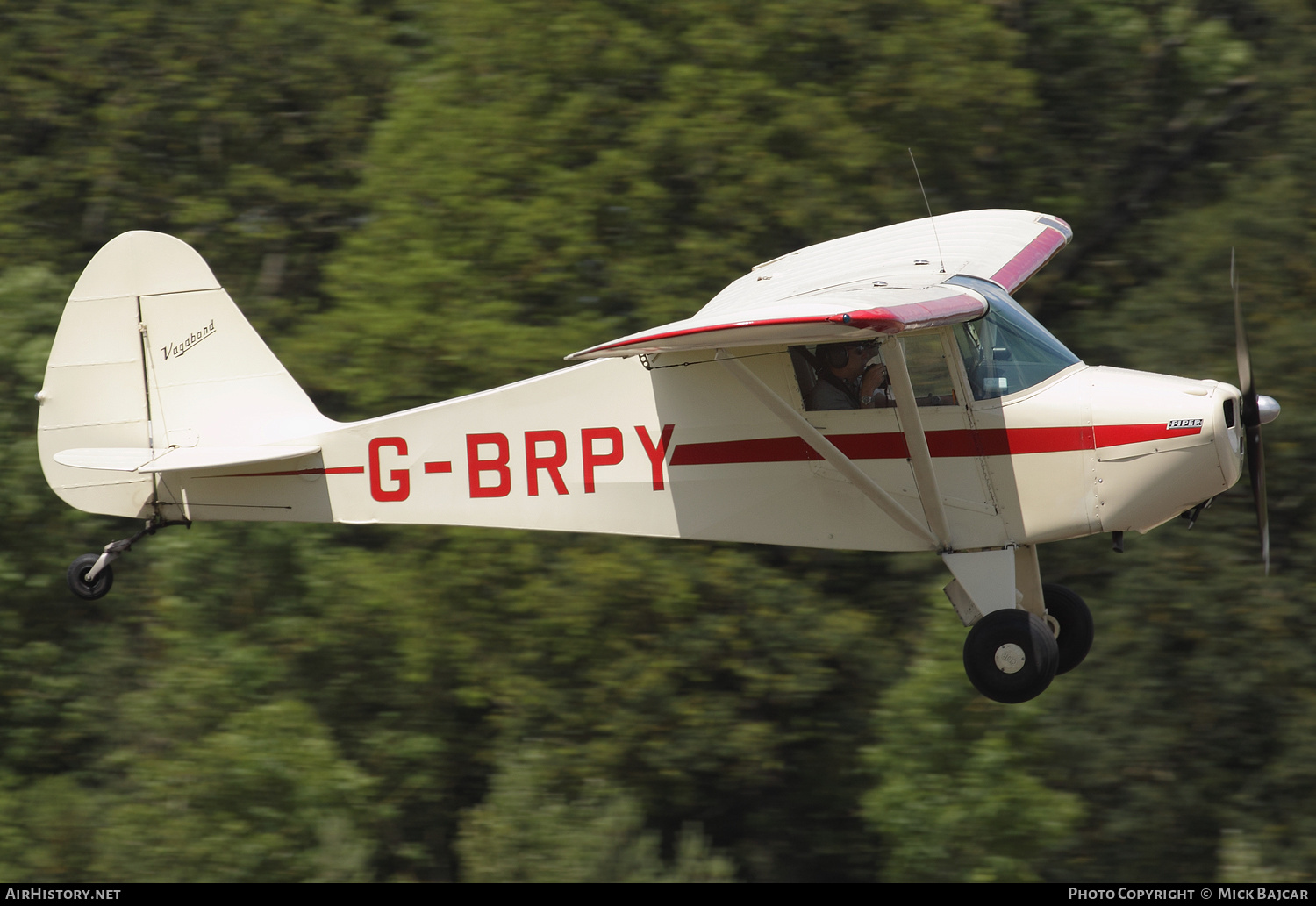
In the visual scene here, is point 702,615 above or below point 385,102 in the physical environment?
below

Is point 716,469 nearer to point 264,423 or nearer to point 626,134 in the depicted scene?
point 264,423

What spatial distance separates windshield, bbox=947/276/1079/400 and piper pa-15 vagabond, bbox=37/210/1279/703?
0.01 m

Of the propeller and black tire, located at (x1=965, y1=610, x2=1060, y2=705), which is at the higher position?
the propeller

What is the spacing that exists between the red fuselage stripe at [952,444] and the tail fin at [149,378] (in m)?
2.55

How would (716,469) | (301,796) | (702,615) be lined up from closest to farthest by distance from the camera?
(716,469) < (702,615) < (301,796)

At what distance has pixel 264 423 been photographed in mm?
8992

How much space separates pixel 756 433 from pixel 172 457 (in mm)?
3481

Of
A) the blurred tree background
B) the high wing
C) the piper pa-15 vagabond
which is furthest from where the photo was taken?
the blurred tree background

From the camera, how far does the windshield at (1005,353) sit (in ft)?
25.2

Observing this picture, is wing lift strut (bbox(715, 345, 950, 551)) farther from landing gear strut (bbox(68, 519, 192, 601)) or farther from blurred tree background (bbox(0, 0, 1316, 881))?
blurred tree background (bbox(0, 0, 1316, 881))

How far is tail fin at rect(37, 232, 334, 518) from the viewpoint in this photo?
895cm

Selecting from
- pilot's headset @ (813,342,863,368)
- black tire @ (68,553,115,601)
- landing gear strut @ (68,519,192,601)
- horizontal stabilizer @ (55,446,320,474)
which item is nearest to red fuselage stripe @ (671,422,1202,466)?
pilot's headset @ (813,342,863,368)

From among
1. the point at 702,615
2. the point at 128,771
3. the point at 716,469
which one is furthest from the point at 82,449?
the point at 128,771
